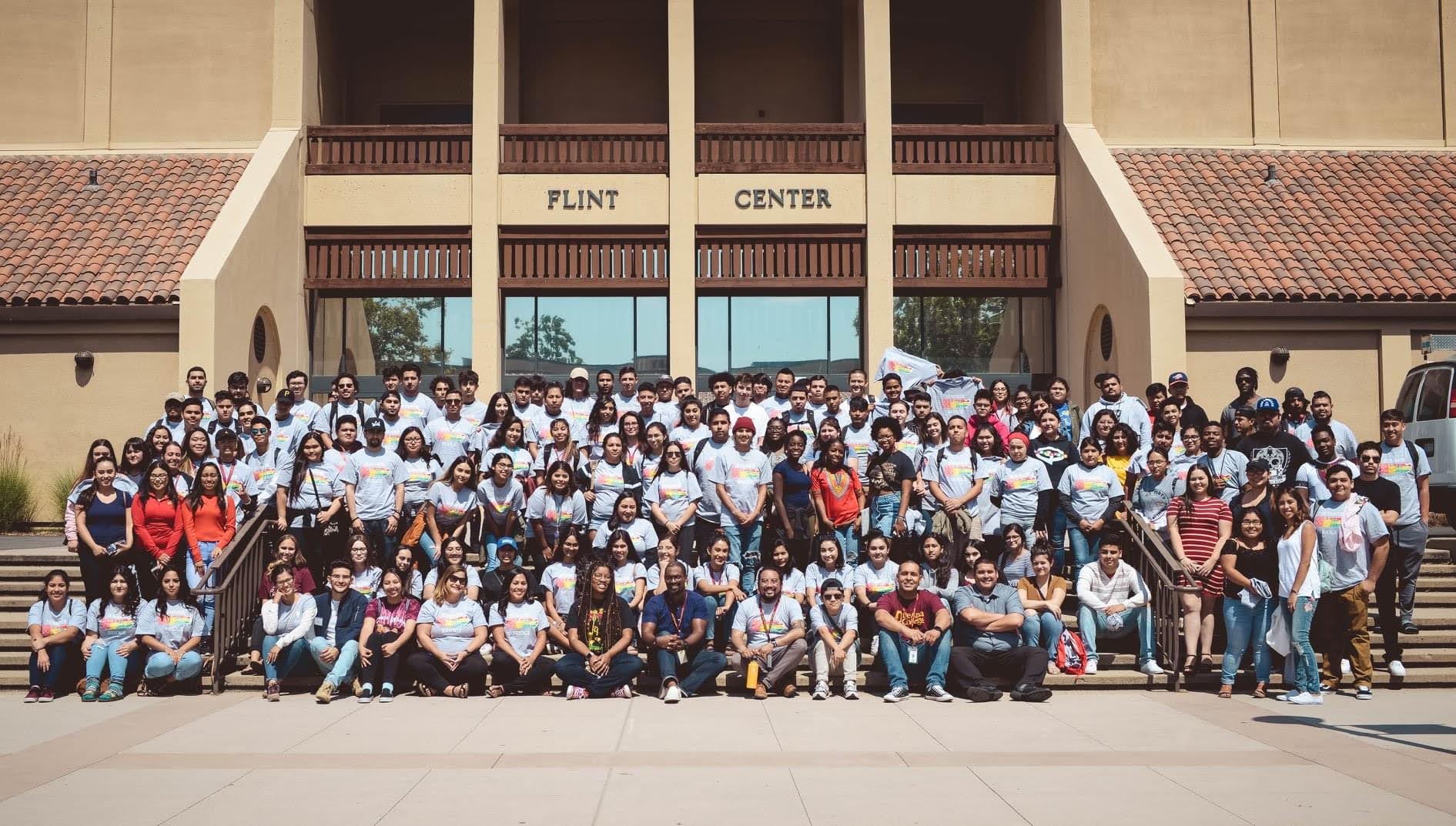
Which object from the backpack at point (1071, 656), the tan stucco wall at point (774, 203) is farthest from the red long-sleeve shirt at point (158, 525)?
the tan stucco wall at point (774, 203)

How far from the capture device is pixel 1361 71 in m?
20.7

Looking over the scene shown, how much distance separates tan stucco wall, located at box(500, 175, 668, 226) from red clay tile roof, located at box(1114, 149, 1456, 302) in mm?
6901

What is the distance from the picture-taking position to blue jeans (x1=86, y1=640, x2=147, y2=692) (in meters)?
11.0

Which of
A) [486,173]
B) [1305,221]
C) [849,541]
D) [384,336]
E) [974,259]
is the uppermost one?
[486,173]

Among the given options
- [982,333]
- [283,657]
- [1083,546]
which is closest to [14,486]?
[283,657]

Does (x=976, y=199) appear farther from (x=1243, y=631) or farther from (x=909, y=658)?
(x=909, y=658)

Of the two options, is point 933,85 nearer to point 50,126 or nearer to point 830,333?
point 830,333

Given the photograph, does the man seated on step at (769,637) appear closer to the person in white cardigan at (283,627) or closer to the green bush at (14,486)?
the person in white cardigan at (283,627)

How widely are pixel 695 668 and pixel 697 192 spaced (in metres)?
10.2

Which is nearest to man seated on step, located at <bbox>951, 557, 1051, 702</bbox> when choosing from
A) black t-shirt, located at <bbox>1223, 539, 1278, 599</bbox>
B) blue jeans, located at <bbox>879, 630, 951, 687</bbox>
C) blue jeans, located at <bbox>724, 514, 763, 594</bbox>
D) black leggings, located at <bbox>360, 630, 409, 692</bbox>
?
blue jeans, located at <bbox>879, 630, 951, 687</bbox>

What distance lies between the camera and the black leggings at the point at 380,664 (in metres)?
10.9

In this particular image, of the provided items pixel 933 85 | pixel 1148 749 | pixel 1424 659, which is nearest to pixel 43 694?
pixel 1148 749

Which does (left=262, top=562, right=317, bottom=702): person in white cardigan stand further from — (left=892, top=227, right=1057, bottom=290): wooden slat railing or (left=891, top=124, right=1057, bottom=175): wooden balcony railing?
(left=891, top=124, right=1057, bottom=175): wooden balcony railing

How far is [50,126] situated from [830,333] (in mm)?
12254
